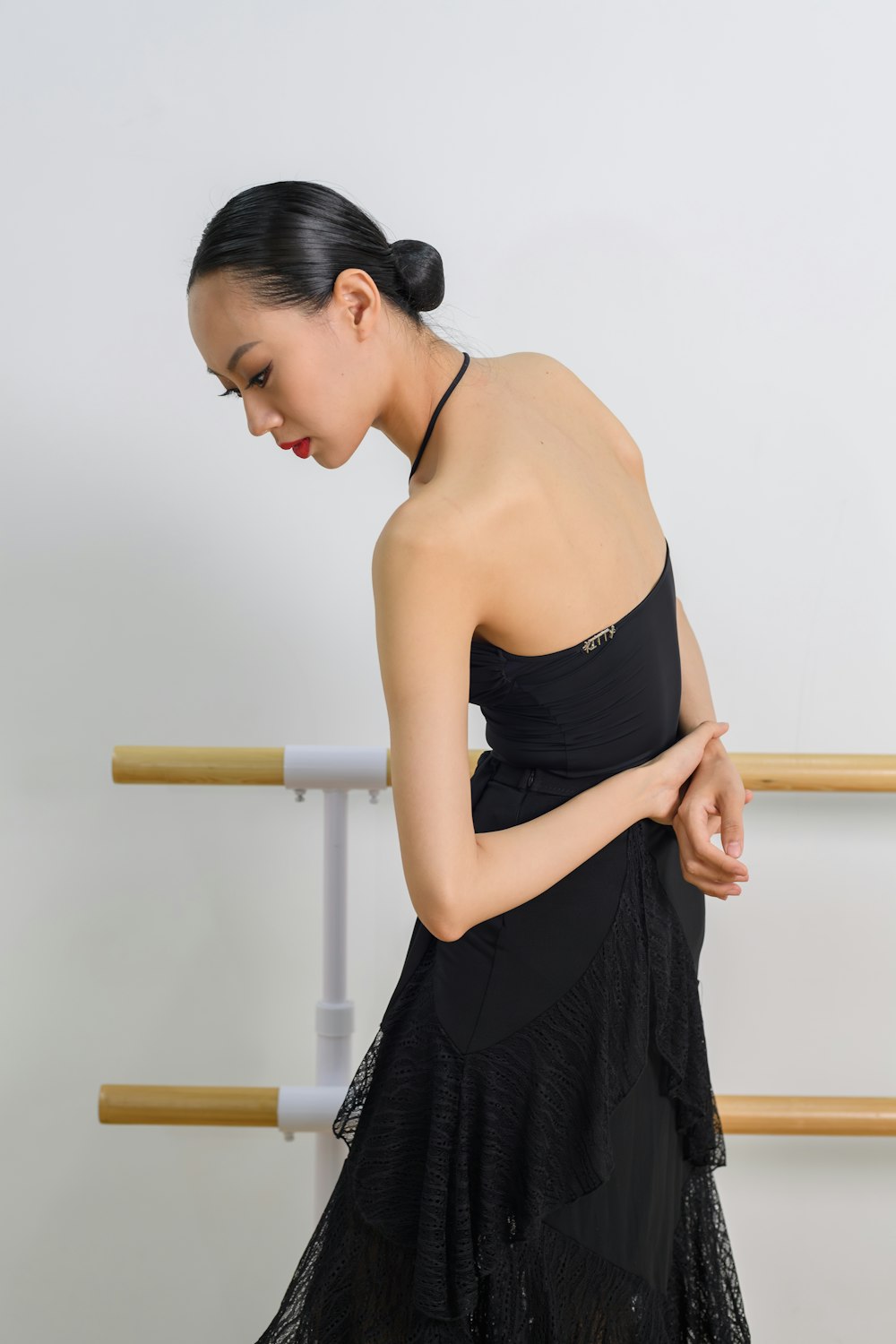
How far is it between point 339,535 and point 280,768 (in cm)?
46

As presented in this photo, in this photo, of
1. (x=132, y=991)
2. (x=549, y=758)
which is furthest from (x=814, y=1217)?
(x=549, y=758)

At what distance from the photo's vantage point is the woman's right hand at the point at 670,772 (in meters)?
1.06

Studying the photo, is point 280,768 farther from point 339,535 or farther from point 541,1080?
point 541,1080

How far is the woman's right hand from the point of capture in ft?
3.49

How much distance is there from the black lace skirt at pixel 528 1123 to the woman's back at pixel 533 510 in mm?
189

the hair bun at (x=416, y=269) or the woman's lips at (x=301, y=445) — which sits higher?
the hair bun at (x=416, y=269)

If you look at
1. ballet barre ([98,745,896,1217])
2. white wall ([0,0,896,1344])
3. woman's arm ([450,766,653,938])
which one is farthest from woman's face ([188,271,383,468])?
white wall ([0,0,896,1344])

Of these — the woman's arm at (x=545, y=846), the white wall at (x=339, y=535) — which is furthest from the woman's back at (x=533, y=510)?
the white wall at (x=339, y=535)

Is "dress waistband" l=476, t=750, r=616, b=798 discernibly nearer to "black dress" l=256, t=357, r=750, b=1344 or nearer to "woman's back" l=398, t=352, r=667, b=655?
"black dress" l=256, t=357, r=750, b=1344

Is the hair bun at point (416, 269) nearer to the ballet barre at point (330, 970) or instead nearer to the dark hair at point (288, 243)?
the dark hair at point (288, 243)

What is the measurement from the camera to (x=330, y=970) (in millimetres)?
1595

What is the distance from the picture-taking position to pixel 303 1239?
6.79 feet

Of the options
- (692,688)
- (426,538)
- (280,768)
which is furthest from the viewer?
(280,768)

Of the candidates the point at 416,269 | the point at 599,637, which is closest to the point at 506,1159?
the point at 599,637
